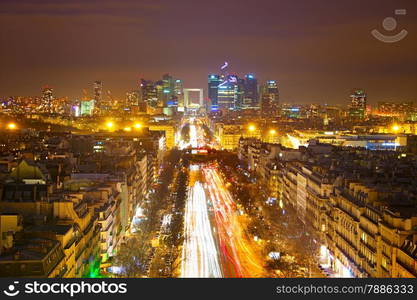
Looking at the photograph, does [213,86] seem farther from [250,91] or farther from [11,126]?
[11,126]

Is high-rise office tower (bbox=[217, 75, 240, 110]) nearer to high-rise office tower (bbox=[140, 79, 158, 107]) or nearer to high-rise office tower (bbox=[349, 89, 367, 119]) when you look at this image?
high-rise office tower (bbox=[140, 79, 158, 107])

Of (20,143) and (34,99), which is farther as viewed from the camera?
(34,99)

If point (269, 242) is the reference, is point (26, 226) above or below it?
above

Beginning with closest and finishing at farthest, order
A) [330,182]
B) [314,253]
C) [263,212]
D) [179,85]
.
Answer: [314,253] → [330,182] → [263,212] → [179,85]

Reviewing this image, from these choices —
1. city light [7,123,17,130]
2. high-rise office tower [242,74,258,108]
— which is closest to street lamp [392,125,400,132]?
city light [7,123,17,130]

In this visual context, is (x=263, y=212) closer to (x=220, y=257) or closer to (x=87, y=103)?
(x=220, y=257)

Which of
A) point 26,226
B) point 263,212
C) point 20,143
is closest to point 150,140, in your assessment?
point 20,143
